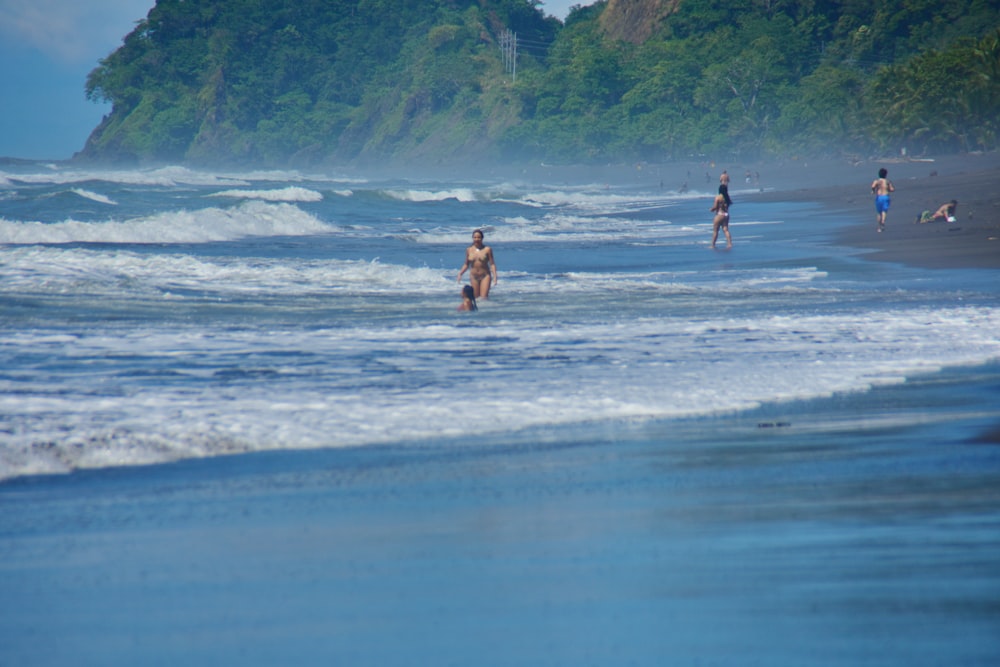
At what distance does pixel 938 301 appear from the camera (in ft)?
39.7

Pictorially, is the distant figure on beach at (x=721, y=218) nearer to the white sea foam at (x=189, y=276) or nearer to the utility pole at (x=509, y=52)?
the white sea foam at (x=189, y=276)

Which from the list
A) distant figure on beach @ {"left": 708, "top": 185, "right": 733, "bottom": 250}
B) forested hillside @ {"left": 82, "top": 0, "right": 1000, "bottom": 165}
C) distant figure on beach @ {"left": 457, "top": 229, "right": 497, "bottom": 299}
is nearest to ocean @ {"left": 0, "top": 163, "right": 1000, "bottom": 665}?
distant figure on beach @ {"left": 457, "top": 229, "right": 497, "bottom": 299}

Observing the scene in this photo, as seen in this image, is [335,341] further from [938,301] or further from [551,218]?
[551,218]

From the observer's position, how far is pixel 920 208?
2644cm

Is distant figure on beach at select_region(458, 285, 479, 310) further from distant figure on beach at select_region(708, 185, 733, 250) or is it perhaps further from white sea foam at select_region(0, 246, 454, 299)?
distant figure on beach at select_region(708, 185, 733, 250)

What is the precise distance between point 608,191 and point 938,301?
1735 inches

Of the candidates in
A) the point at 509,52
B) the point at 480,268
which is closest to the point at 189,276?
the point at 480,268

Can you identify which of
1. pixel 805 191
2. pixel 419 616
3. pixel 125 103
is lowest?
pixel 419 616

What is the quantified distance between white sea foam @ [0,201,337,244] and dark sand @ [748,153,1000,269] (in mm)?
14469

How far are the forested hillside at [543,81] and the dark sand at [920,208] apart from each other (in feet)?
18.7

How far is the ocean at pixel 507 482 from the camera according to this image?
3.35 m

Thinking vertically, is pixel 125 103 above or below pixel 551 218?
above

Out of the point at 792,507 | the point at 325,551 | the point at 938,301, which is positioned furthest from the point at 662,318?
the point at 325,551

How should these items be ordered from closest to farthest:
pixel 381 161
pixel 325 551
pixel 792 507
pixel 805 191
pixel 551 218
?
1. pixel 325 551
2. pixel 792 507
3. pixel 551 218
4. pixel 805 191
5. pixel 381 161
